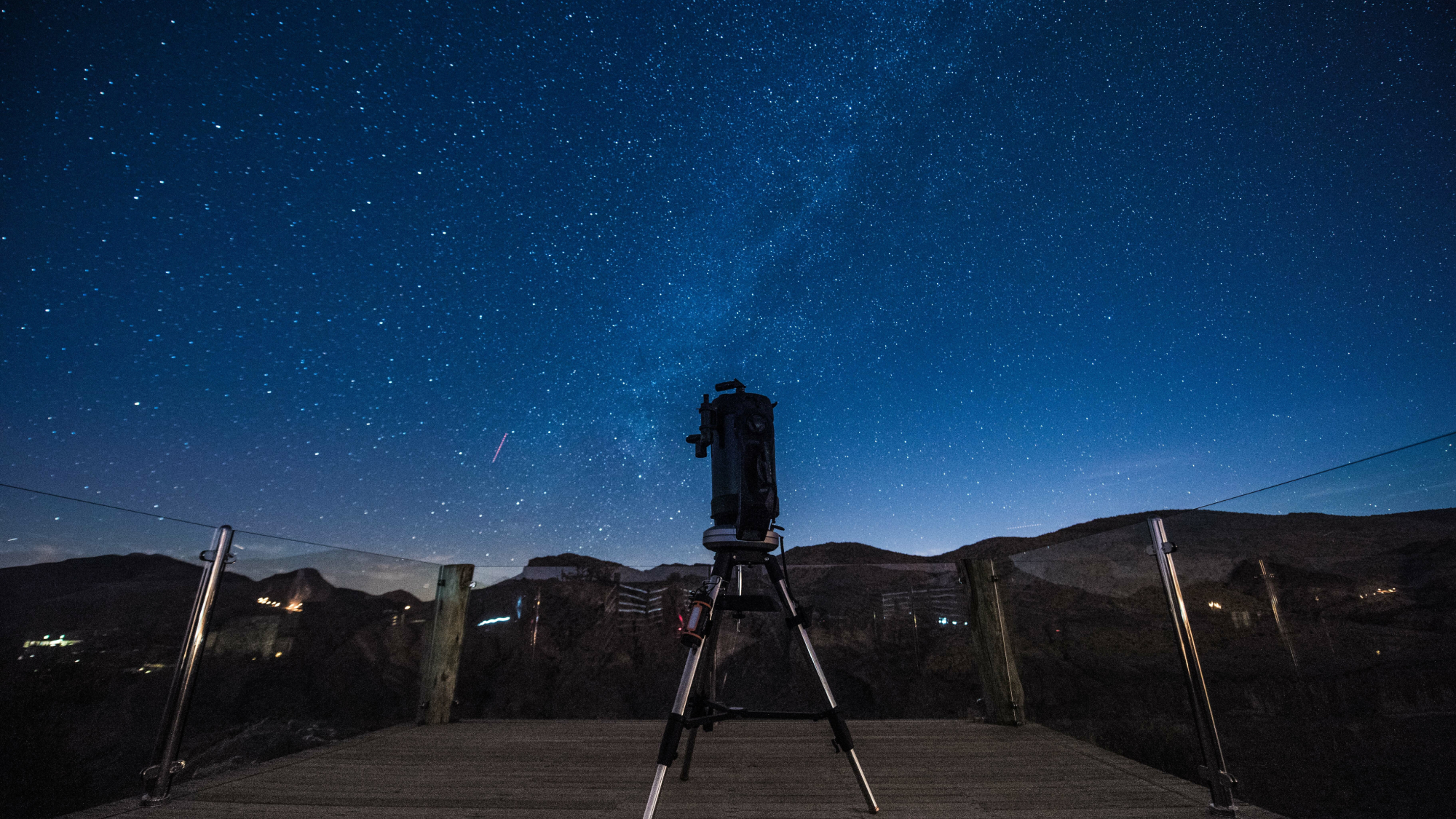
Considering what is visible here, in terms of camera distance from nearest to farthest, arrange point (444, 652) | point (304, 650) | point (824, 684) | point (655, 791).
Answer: point (655, 791) < point (824, 684) < point (304, 650) < point (444, 652)

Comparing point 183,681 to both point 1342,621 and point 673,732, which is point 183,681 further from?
point 1342,621

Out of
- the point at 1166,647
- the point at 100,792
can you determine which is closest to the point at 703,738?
the point at 1166,647

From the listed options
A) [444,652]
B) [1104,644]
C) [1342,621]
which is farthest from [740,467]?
[1104,644]

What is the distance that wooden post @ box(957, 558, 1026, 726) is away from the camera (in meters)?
4.20

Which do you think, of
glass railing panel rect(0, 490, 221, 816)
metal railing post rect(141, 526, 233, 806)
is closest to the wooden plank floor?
metal railing post rect(141, 526, 233, 806)

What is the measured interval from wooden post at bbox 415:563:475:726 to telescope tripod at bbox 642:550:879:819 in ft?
10.5

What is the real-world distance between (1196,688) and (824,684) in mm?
1958

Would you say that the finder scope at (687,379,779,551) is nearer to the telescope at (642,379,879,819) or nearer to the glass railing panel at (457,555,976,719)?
the telescope at (642,379,879,819)

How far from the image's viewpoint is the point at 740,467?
7.77 feet

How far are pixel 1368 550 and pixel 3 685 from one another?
8913mm

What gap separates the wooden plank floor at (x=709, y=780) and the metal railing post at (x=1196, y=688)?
0.12m

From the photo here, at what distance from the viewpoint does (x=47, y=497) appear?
274 cm

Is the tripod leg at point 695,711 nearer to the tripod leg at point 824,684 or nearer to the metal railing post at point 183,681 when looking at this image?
the tripod leg at point 824,684

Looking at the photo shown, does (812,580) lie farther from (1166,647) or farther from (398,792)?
(398,792)
